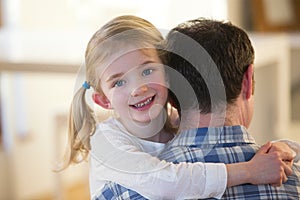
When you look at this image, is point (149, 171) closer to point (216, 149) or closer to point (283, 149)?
point (216, 149)

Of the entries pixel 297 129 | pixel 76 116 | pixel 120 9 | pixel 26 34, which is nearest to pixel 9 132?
pixel 26 34

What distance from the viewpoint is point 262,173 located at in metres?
0.96

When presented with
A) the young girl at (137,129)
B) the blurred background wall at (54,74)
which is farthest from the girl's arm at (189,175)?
the blurred background wall at (54,74)

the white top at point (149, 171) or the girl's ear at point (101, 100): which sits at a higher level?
the girl's ear at point (101, 100)

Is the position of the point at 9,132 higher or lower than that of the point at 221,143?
lower

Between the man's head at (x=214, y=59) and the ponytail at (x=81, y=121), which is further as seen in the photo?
the ponytail at (x=81, y=121)

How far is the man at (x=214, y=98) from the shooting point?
98 centimetres

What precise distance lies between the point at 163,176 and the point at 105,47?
22cm

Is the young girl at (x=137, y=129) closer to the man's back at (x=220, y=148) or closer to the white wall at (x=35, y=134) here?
the man's back at (x=220, y=148)

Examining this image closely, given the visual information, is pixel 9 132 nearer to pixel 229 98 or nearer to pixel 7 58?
pixel 7 58

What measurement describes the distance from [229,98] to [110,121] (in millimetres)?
218

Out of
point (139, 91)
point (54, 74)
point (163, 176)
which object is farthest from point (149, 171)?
point (54, 74)

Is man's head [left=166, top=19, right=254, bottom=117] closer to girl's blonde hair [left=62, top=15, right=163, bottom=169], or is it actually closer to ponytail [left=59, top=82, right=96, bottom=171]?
girl's blonde hair [left=62, top=15, right=163, bottom=169]

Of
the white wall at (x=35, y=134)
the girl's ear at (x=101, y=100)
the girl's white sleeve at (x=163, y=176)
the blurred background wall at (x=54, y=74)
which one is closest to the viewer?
the girl's white sleeve at (x=163, y=176)
